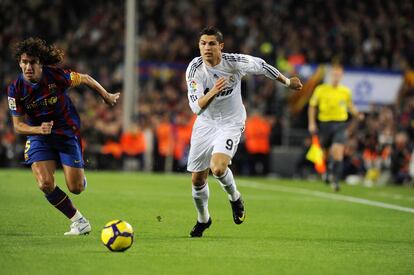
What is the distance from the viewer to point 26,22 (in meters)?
29.6

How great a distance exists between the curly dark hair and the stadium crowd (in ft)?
48.4

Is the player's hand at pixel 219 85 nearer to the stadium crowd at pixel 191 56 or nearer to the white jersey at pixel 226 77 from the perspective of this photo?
the white jersey at pixel 226 77

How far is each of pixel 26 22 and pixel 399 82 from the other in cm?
1242

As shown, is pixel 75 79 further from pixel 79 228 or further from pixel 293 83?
pixel 293 83

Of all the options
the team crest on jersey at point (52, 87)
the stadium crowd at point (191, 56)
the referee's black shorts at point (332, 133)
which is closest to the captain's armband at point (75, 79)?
the team crest on jersey at point (52, 87)

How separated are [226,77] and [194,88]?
0.40m

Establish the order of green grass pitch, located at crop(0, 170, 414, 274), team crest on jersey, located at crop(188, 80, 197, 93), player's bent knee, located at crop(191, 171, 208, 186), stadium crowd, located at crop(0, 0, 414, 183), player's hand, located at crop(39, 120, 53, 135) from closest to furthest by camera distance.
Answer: green grass pitch, located at crop(0, 170, 414, 274) < player's hand, located at crop(39, 120, 53, 135) < team crest on jersey, located at crop(188, 80, 197, 93) < player's bent knee, located at crop(191, 171, 208, 186) < stadium crowd, located at crop(0, 0, 414, 183)

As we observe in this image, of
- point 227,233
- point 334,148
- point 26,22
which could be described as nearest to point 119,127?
point 26,22

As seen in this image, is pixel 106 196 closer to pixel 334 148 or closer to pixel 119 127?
pixel 334 148

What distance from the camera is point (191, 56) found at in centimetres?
2867

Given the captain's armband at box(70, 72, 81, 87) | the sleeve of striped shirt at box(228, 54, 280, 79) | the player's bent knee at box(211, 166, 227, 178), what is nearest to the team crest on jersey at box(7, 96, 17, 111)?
the captain's armband at box(70, 72, 81, 87)

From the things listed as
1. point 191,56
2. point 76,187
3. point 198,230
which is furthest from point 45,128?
point 191,56

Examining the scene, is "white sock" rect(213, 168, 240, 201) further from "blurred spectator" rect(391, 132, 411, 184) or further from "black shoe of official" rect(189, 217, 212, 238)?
"blurred spectator" rect(391, 132, 411, 184)

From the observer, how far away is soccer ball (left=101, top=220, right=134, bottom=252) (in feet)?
26.6
